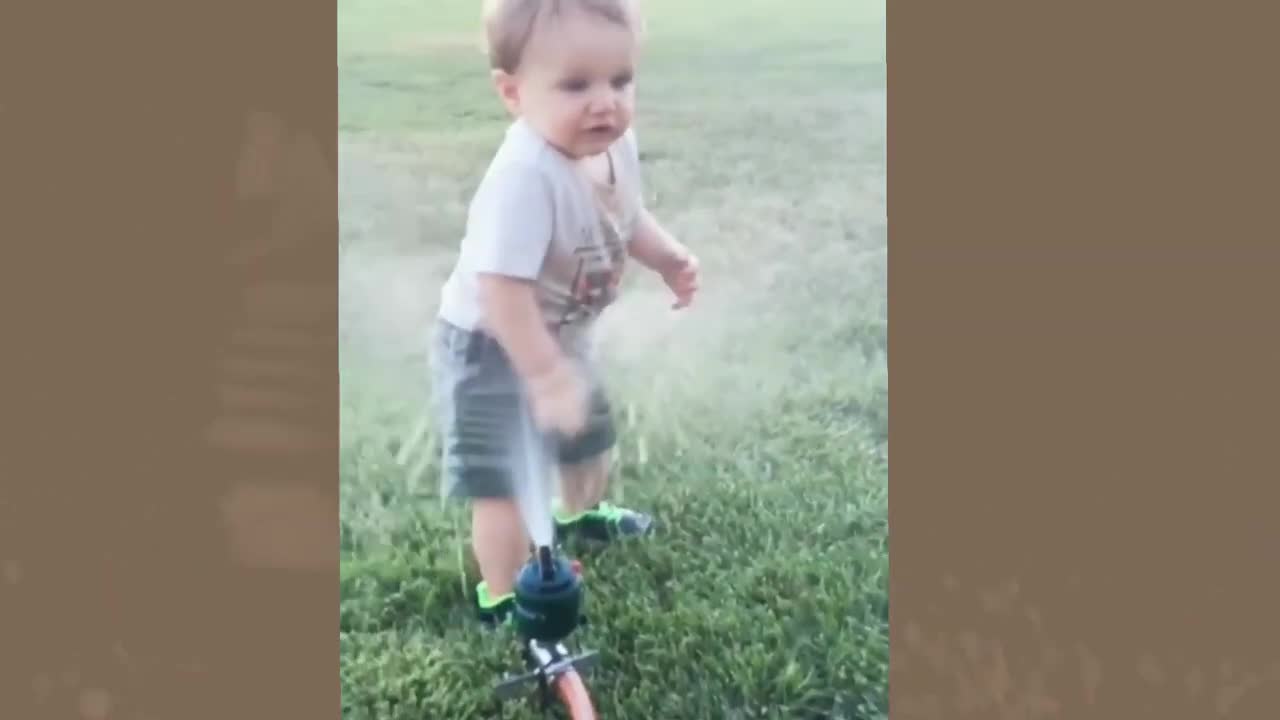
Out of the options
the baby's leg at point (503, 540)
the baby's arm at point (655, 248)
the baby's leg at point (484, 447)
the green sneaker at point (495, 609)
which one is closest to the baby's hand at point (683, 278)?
the baby's arm at point (655, 248)

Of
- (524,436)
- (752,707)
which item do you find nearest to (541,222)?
(524,436)

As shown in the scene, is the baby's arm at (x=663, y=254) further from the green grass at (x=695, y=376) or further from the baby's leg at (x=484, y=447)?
the baby's leg at (x=484, y=447)

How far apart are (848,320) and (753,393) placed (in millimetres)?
185

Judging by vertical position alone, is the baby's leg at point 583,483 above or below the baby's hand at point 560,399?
below

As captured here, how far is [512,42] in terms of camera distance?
233cm

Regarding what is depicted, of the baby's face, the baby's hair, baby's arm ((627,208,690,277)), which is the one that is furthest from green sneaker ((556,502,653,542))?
the baby's hair

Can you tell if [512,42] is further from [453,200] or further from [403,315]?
[403,315]

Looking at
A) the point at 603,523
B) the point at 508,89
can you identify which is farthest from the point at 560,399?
the point at 508,89

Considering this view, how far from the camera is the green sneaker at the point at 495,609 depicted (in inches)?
93.9

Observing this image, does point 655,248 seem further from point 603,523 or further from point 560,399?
point 603,523

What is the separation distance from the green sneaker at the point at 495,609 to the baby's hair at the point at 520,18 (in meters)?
0.79

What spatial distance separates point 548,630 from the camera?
7.66 feet

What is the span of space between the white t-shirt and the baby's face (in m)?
0.03

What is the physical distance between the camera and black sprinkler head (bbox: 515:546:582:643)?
2320 millimetres
